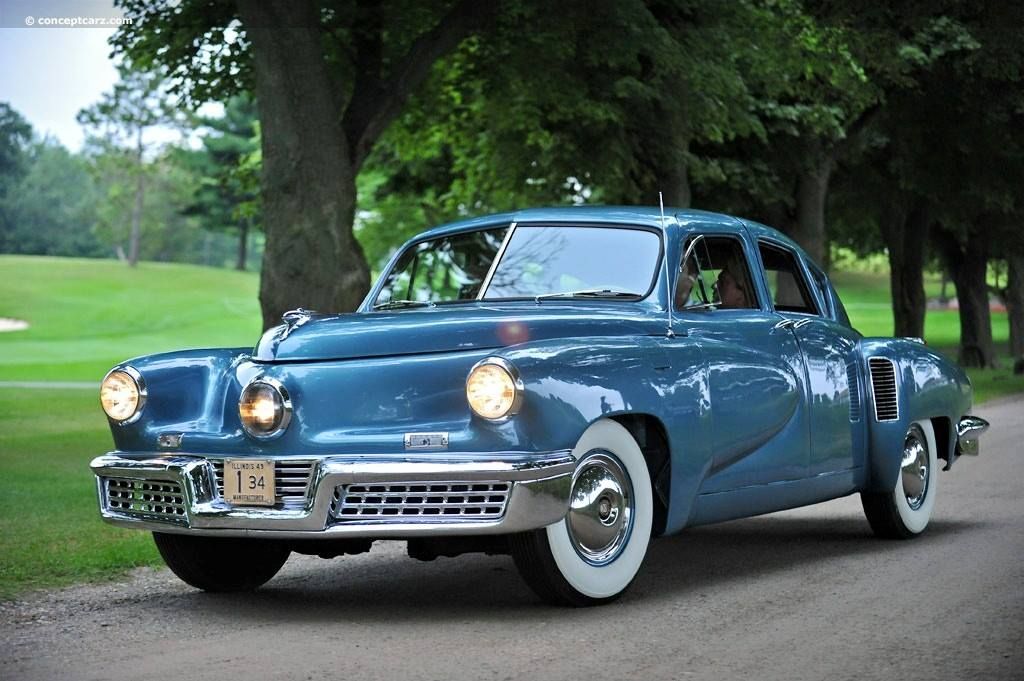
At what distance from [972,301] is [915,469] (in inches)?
1372

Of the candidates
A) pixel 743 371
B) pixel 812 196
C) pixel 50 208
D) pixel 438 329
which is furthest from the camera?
pixel 50 208

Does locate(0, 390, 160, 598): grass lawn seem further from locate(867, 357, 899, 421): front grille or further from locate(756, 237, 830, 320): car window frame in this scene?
locate(867, 357, 899, 421): front grille

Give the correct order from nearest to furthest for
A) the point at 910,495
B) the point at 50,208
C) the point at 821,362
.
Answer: the point at 821,362
the point at 910,495
the point at 50,208

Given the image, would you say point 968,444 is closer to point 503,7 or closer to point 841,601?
point 841,601

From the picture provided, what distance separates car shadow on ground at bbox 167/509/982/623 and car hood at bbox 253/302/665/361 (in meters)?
1.12

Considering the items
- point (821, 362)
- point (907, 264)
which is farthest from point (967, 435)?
point (907, 264)

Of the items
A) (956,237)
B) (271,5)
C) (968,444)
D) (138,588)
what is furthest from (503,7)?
(956,237)

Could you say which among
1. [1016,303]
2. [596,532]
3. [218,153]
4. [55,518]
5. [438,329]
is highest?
[218,153]

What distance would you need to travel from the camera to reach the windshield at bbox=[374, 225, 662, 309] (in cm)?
791

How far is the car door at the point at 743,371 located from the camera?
777 centimetres

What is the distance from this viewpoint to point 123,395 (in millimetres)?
→ 7570

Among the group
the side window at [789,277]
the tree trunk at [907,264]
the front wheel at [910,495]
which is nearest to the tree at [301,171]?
the side window at [789,277]

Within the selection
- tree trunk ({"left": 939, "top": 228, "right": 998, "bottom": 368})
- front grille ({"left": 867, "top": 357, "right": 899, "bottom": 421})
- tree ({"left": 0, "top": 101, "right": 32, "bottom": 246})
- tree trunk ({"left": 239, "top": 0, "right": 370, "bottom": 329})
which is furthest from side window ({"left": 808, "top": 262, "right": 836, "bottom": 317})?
tree ({"left": 0, "top": 101, "right": 32, "bottom": 246})

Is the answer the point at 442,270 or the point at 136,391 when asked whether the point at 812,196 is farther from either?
the point at 136,391
